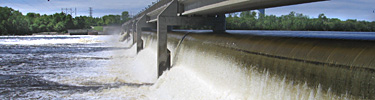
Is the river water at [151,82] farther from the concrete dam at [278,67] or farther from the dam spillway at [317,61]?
the dam spillway at [317,61]

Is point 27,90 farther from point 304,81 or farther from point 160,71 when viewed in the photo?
point 304,81

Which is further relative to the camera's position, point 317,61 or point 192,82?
point 192,82

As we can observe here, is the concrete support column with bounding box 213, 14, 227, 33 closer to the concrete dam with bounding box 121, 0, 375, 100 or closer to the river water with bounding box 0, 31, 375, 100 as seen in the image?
the river water with bounding box 0, 31, 375, 100

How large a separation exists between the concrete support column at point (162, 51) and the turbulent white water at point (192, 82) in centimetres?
68

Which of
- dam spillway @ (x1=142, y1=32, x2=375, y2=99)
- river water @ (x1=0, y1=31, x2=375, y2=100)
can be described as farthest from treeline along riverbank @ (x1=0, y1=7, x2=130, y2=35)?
dam spillway @ (x1=142, y1=32, x2=375, y2=99)

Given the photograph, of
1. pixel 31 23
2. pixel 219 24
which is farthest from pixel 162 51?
pixel 31 23

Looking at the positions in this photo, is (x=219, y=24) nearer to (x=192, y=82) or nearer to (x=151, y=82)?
(x=151, y=82)

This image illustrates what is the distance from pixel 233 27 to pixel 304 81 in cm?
7164

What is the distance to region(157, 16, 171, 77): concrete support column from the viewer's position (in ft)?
63.7

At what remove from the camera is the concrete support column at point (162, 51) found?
19422mm

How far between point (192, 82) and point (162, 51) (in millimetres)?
6188

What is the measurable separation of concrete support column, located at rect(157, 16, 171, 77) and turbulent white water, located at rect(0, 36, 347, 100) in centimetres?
68

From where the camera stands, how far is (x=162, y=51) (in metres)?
19.8

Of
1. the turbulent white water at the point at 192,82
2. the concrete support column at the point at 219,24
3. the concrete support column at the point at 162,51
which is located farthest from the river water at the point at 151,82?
the concrete support column at the point at 219,24
